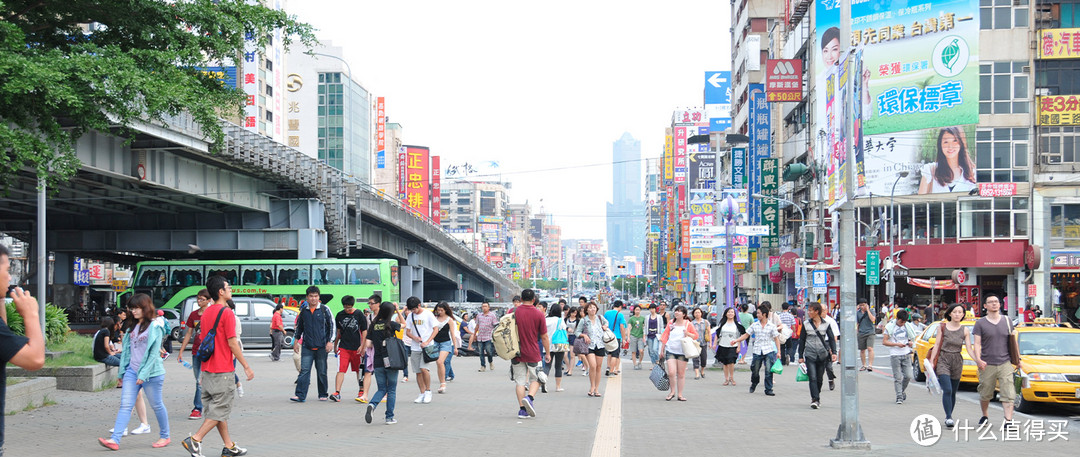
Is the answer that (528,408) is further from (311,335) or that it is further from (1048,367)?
(1048,367)

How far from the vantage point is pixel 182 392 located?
55.7 ft

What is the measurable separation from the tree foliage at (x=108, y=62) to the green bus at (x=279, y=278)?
2601 cm

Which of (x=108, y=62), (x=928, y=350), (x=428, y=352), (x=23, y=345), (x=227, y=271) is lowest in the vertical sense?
(x=928, y=350)

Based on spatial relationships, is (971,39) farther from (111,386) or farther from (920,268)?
(111,386)

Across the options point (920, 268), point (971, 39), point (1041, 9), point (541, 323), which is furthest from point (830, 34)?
point (541, 323)

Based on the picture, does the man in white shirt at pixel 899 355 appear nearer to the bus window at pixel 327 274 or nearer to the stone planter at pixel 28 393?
the stone planter at pixel 28 393

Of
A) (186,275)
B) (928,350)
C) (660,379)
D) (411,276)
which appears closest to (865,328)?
(928,350)

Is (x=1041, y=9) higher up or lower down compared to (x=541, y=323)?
higher up

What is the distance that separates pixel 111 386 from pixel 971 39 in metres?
38.6

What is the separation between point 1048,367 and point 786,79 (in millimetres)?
43540

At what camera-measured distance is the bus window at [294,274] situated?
40.1 meters

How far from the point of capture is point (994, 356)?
37.6 ft

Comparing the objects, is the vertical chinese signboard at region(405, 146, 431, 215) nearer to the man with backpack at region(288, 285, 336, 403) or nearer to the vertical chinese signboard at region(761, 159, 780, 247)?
the vertical chinese signboard at region(761, 159, 780, 247)

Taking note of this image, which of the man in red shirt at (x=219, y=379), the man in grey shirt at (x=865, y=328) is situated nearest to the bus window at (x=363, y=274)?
the man in grey shirt at (x=865, y=328)
